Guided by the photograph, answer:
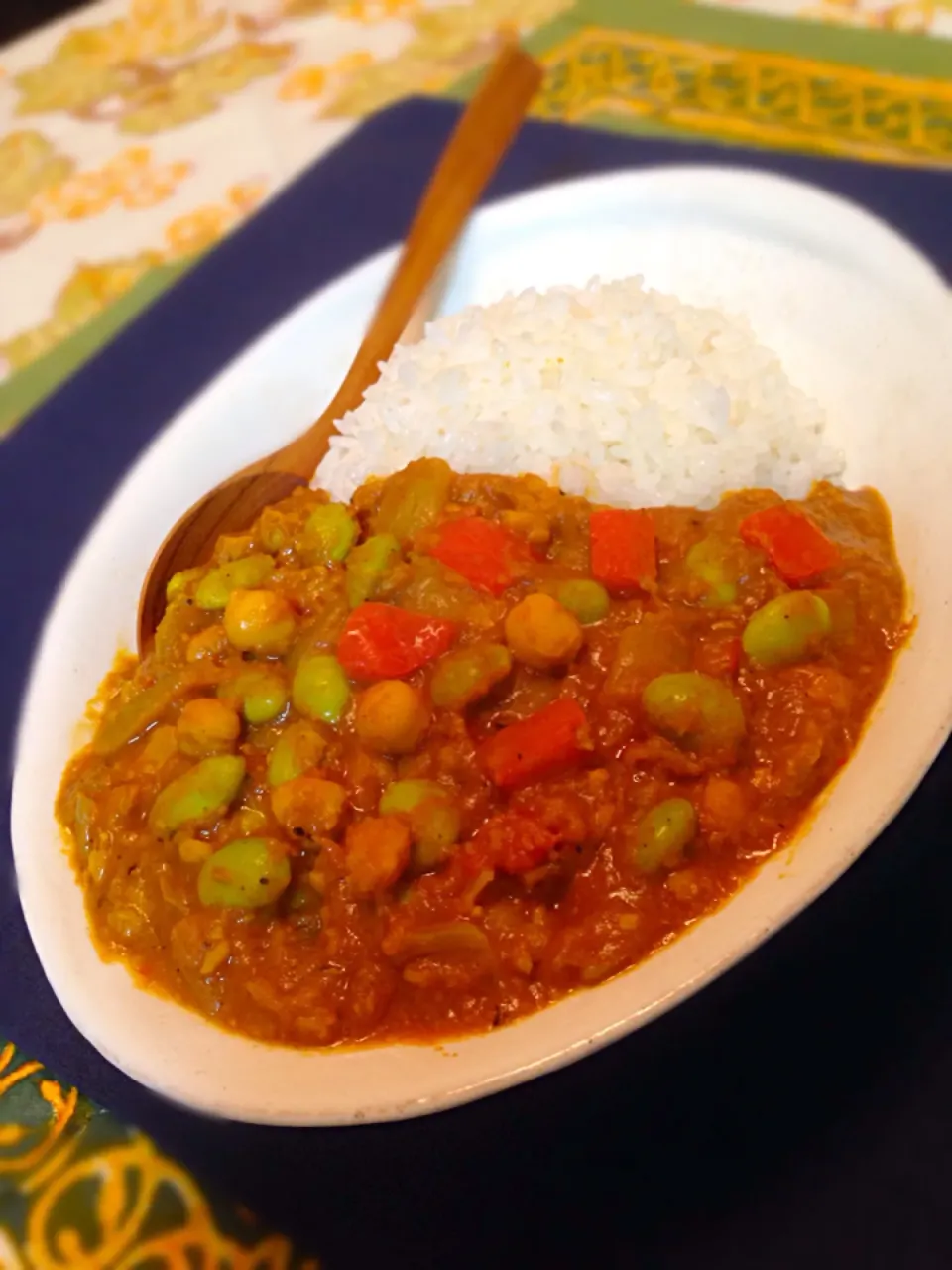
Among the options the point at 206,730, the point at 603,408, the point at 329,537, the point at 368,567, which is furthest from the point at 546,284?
the point at 206,730

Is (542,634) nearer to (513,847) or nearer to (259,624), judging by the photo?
(513,847)

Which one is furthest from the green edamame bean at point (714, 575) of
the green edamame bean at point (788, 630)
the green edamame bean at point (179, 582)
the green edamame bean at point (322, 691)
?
the green edamame bean at point (179, 582)

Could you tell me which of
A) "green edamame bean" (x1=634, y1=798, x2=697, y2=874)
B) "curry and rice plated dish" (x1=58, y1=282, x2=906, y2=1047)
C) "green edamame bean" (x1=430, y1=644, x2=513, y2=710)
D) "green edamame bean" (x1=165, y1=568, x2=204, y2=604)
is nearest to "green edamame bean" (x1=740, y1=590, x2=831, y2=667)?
"curry and rice plated dish" (x1=58, y1=282, x2=906, y2=1047)

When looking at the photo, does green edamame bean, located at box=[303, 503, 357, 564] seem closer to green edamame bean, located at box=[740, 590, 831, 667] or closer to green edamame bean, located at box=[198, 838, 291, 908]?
green edamame bean, located at box=[198, 838, 291, 908]

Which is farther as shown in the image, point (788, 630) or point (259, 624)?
point (259, 624)

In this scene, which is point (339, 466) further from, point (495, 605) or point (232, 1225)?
point (232, 1225)
